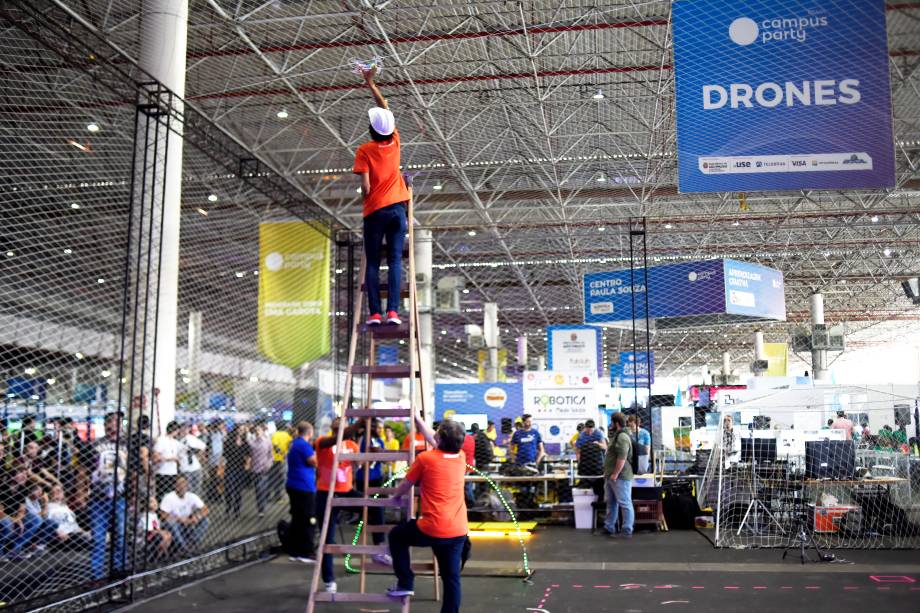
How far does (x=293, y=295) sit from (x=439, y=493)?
6.12 meters

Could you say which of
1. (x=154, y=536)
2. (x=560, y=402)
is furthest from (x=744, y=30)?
(x=560, y=402)

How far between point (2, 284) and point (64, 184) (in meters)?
2.46

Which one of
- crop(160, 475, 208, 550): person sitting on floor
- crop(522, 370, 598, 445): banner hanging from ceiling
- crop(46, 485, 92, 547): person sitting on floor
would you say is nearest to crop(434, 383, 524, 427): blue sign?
crop(522, 370, 598, 445): banner hanging from ceiling

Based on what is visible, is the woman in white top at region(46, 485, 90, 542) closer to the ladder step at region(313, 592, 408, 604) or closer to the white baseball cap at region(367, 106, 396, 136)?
the ladder step at region(313, 592, 408, 604)

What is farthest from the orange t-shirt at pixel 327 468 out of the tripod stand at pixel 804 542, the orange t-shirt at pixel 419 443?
the tripod stand at pixel 804 542

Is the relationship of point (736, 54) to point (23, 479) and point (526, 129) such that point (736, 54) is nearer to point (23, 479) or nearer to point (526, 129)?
point (23, 479)

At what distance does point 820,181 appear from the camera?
653 centimetres

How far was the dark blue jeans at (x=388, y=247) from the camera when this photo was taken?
559 centimetres

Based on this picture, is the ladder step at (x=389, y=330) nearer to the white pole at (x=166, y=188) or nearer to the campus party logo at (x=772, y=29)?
the white pole at (x=166, y=188)

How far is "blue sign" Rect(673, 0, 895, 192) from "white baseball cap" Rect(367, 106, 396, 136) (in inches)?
101

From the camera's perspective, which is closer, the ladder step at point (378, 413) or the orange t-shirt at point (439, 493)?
the orange t-shirt at point (439, 493)

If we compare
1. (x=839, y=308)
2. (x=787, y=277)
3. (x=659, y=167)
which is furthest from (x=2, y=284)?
(x=839, y=308)

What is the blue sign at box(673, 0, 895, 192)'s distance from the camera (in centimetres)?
657

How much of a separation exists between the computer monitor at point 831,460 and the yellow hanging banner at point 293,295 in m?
6.11
